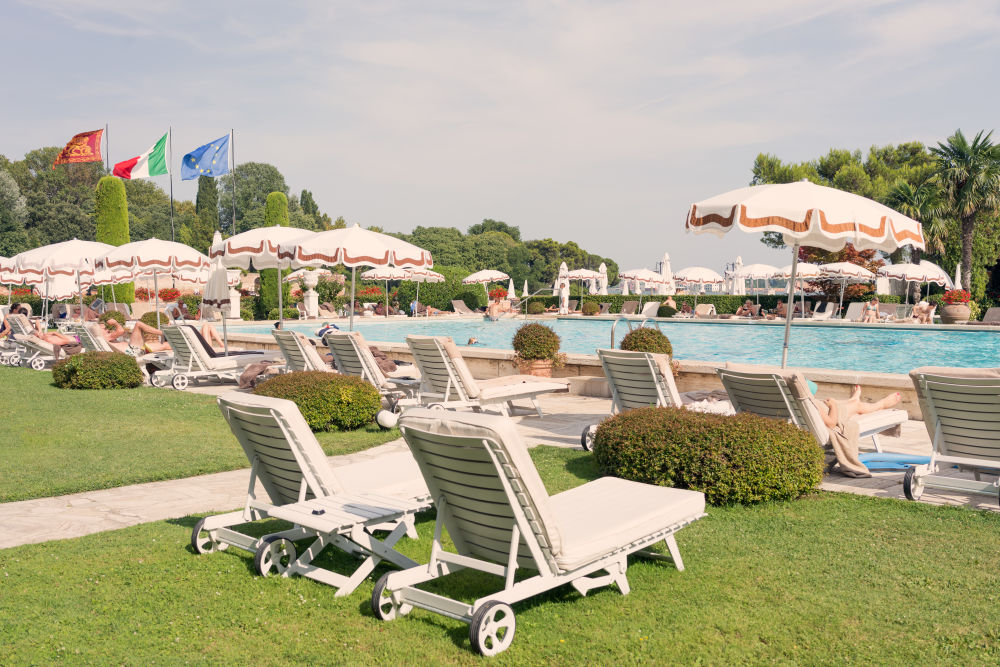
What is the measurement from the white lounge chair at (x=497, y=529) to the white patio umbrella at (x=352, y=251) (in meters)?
8.66

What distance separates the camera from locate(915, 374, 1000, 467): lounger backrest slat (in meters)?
5.32

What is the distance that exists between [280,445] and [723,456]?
301cm

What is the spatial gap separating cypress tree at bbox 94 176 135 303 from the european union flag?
28.1 ft

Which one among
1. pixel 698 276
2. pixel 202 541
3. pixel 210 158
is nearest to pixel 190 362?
pixel 202 541

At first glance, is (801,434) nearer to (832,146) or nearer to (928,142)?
(928,142)

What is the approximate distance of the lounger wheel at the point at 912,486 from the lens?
546cm

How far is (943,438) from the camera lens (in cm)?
564

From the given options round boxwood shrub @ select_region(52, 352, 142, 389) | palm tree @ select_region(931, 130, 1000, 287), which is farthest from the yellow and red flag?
palm tree @ select_region(931, 130, 1000, 287)

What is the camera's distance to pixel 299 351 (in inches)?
422

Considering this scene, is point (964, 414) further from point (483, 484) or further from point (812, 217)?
point (483, 484)

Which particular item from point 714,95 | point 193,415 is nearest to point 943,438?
point 193,415

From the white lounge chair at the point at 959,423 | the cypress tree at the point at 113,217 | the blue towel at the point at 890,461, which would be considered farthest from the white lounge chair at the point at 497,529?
the cypress tree at the point at 113,217

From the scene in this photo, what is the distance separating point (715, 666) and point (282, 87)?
21.6 m

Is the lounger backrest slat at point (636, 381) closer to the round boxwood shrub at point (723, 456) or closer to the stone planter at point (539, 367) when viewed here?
the round boxwood shrub at point (723, 456)
